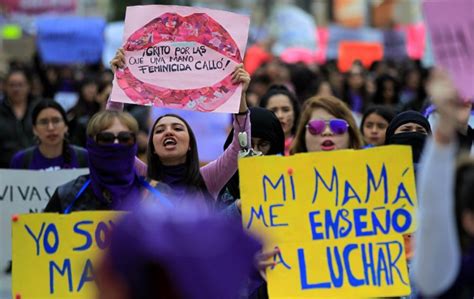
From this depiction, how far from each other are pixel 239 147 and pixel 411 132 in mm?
956

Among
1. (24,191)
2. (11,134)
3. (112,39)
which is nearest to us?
(24,191)

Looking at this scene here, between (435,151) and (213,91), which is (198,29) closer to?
(213,91)

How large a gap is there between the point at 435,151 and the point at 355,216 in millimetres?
2081

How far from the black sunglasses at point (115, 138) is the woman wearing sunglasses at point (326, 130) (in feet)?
4.21

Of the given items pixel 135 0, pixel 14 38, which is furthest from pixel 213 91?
pixel 135 0

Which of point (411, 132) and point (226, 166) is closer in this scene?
point (226, 166)

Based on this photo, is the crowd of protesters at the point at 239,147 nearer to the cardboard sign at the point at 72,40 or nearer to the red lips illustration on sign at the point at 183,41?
the red lips illustration on sign at the point at 183,41

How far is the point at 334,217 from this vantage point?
529 cm

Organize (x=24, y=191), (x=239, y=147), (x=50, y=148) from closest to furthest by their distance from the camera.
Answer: (x=239, y=147) → (x=24, y=191) → (x=50, y=148)

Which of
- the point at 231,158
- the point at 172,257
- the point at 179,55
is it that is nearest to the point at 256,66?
the point at 179,55

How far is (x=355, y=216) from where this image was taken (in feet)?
17.4

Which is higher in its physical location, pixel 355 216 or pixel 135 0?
pixel 135 0

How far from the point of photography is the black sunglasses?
5.80m

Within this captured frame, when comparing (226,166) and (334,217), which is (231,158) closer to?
(226,166)
